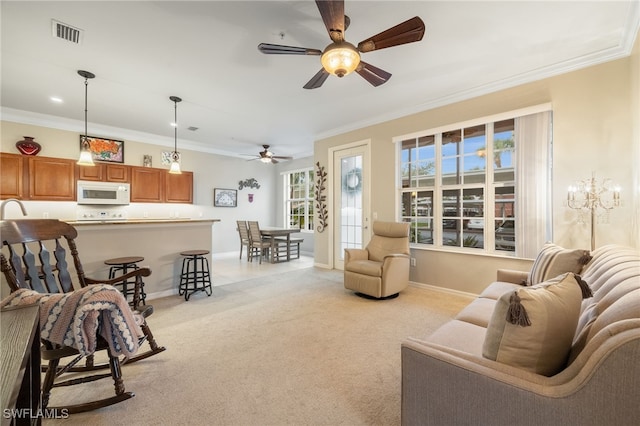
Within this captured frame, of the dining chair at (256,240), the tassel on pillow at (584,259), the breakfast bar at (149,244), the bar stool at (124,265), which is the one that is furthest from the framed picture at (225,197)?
the tassel on pillow at (584,259)

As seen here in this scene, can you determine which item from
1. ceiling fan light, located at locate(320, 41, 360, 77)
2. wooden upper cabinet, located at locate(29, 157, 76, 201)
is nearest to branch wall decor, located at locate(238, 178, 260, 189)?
wooden upper cabinet, located at locate(29, 157, 76, 201)

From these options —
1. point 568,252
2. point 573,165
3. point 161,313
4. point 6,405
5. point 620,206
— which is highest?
point 573,165

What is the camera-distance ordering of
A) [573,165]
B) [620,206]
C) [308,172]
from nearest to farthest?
[620,206]
[573,165]
[308,172]

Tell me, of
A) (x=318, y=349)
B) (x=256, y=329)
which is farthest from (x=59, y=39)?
(x=318, y=349)

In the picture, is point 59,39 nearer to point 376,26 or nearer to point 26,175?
point 376,26

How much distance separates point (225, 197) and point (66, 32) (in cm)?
508

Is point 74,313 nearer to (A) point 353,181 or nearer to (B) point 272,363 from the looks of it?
(B) point 272,363

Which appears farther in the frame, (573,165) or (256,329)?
(573,165)

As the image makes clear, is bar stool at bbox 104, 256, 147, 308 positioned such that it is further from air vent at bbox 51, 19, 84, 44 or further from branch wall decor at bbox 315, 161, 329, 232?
branch wall decor at bbox 315, 161, 329, 232

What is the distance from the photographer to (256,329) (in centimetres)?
272

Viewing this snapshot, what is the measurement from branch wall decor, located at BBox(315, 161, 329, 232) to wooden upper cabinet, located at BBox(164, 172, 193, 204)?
3277mm

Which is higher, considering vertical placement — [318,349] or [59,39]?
[59,39]

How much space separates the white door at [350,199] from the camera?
502cm

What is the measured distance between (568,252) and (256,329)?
276cm
